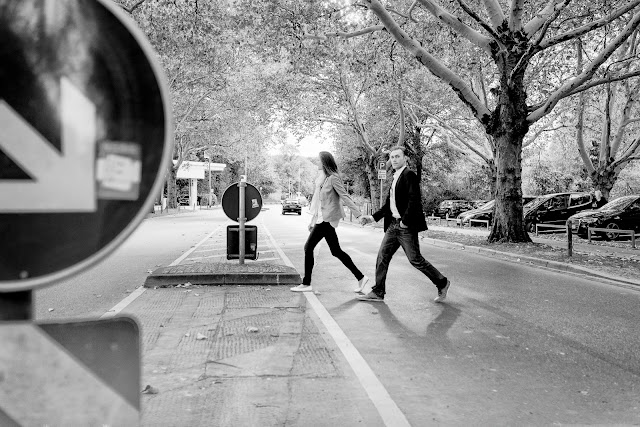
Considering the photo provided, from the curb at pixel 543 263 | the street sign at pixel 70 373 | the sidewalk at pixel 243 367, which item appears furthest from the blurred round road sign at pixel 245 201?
the street sign at pixel 70 373

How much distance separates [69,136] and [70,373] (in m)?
0.51

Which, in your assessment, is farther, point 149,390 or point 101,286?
point 101,286

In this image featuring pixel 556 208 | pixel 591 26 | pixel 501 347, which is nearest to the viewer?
pixel 501 347

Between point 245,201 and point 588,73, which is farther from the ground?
point 588,73

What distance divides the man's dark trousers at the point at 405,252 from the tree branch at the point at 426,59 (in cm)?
1007

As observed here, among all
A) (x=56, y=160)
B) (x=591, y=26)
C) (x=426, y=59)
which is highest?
(x=591, y=26)

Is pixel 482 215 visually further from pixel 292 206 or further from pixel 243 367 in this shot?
pixel 243 367

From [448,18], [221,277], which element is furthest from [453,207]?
[221,277]

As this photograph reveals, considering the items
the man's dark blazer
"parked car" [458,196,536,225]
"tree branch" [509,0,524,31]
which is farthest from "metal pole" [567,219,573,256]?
"parked car" [458,196,536,225]

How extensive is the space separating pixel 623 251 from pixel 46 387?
1668 cm

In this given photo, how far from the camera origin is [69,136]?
1.20m

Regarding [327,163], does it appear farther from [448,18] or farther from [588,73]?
[588,73]

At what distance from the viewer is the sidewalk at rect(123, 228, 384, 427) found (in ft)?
11.7

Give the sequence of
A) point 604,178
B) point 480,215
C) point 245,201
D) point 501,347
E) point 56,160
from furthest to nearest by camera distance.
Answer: point 480,215, point 604,178, point 245,201, point 501,347, point 56,160
